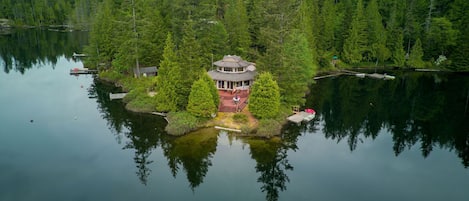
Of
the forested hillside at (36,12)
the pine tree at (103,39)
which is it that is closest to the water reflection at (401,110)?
the pine tree at (103,39)

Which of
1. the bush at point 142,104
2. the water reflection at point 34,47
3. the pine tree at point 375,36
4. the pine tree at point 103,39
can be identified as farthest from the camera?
the water reflection at point 34,47

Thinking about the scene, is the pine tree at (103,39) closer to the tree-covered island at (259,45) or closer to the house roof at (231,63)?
the tree-covered island at (259,45)

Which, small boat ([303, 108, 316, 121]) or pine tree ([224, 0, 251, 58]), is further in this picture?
pine tree ([224, 0, 251, 58])

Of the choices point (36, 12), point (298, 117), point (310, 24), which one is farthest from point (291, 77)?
point (36, 12)

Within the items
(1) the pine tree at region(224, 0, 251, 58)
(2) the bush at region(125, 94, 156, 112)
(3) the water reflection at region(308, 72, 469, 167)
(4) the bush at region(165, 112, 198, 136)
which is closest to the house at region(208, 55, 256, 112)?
(4) the bush at region(165, 112, 198, 136)

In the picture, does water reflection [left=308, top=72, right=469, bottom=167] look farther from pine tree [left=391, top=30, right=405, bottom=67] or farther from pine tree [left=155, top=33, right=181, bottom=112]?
pine tree [left=155, top=33, right=181, bottom=112]

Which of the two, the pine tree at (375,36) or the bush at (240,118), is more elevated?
the pine tree at (375,36)

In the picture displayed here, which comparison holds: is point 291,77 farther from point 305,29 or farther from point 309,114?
point 305,29
